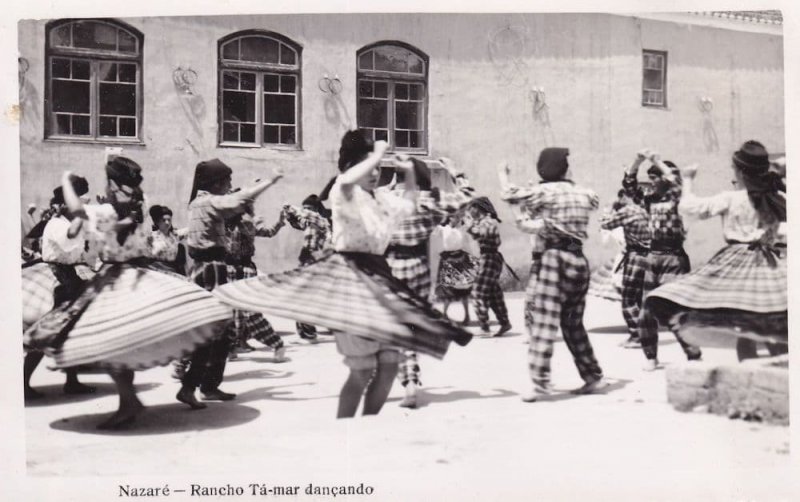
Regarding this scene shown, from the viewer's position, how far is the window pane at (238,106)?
703 cm

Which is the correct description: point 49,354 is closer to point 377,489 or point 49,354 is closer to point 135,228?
point 135,228

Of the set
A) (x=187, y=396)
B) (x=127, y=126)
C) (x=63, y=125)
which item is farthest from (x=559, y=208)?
(x=63, y=125)

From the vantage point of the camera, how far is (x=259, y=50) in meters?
6.83

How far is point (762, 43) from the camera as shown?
22.2 feet

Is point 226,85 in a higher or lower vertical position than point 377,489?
higher

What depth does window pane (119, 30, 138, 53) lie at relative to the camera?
6.71m

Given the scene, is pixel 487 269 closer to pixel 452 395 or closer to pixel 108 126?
pixel 452 395

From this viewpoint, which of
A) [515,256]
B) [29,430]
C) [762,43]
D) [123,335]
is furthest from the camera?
[515,256]

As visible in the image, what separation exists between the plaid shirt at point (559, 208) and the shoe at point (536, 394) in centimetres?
103

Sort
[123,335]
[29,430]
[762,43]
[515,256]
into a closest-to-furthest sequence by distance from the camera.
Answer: [123,335], [29,430], [762,43], [515,256]

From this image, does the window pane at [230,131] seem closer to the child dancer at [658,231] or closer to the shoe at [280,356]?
the shoe at [280,356]

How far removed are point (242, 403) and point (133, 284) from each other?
1152 mm

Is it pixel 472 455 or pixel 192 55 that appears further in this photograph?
pixel 192 55

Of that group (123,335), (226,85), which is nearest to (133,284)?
(123,335)
